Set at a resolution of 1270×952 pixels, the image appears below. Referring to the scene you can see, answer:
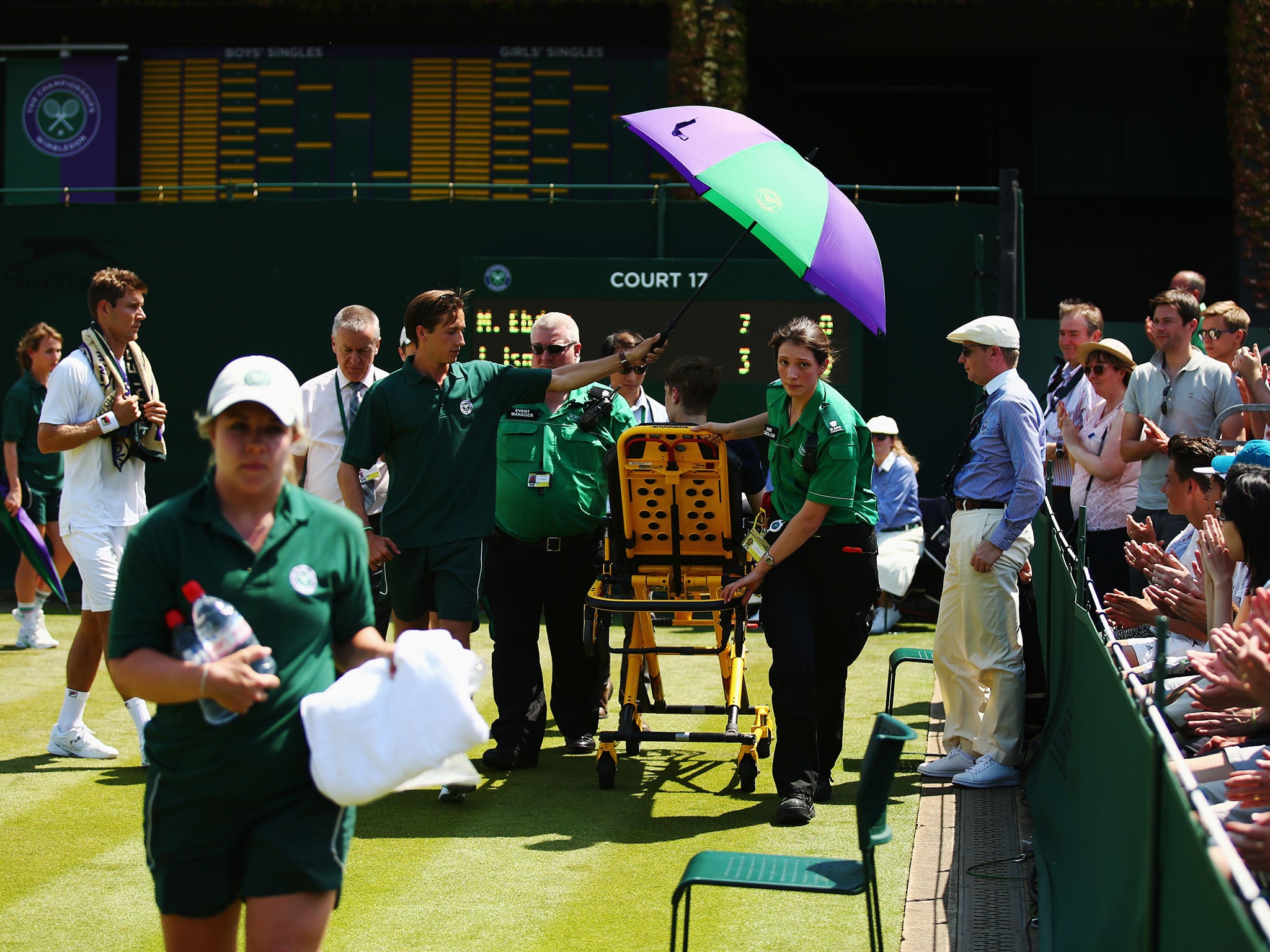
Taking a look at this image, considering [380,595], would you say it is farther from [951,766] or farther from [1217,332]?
[1217,332]

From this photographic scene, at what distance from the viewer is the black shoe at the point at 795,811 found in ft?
19.0

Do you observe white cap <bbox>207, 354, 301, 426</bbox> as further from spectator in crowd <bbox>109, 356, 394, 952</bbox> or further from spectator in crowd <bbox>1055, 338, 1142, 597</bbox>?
spectator in crowd <bbox>1055, 338, 1142, 597</bbox>

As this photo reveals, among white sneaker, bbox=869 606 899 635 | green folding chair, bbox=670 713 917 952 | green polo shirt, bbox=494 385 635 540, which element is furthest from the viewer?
white sneaker, bbox=869 606 899 635

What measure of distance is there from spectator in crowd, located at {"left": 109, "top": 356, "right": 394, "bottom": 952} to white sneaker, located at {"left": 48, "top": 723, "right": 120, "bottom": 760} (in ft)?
13.7

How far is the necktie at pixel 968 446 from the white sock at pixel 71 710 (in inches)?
173

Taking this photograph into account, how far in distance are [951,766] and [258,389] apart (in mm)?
4644

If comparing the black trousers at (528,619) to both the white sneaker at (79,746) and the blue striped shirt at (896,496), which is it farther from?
the blue striped shirt at (896,496)

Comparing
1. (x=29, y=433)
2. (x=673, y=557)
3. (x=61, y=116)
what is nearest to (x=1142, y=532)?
(x=673, y=557)

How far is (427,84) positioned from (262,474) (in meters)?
14.9

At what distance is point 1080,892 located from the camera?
4008mm

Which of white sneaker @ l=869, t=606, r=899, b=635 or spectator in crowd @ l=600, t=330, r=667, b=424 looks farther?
white sneaker @ l=869, t=606, r=899, b=635

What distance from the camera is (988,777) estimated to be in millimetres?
6453

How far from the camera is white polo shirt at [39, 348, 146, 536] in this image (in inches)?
260

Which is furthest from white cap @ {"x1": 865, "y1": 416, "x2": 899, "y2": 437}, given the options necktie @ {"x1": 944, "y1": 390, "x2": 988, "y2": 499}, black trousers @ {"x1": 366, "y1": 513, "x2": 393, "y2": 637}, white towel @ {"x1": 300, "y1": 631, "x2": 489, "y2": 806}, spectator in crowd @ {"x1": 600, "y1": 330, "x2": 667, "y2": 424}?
white towel @ {"x1": 300, "y1": 631, "x2": 489, "y2": 806}
